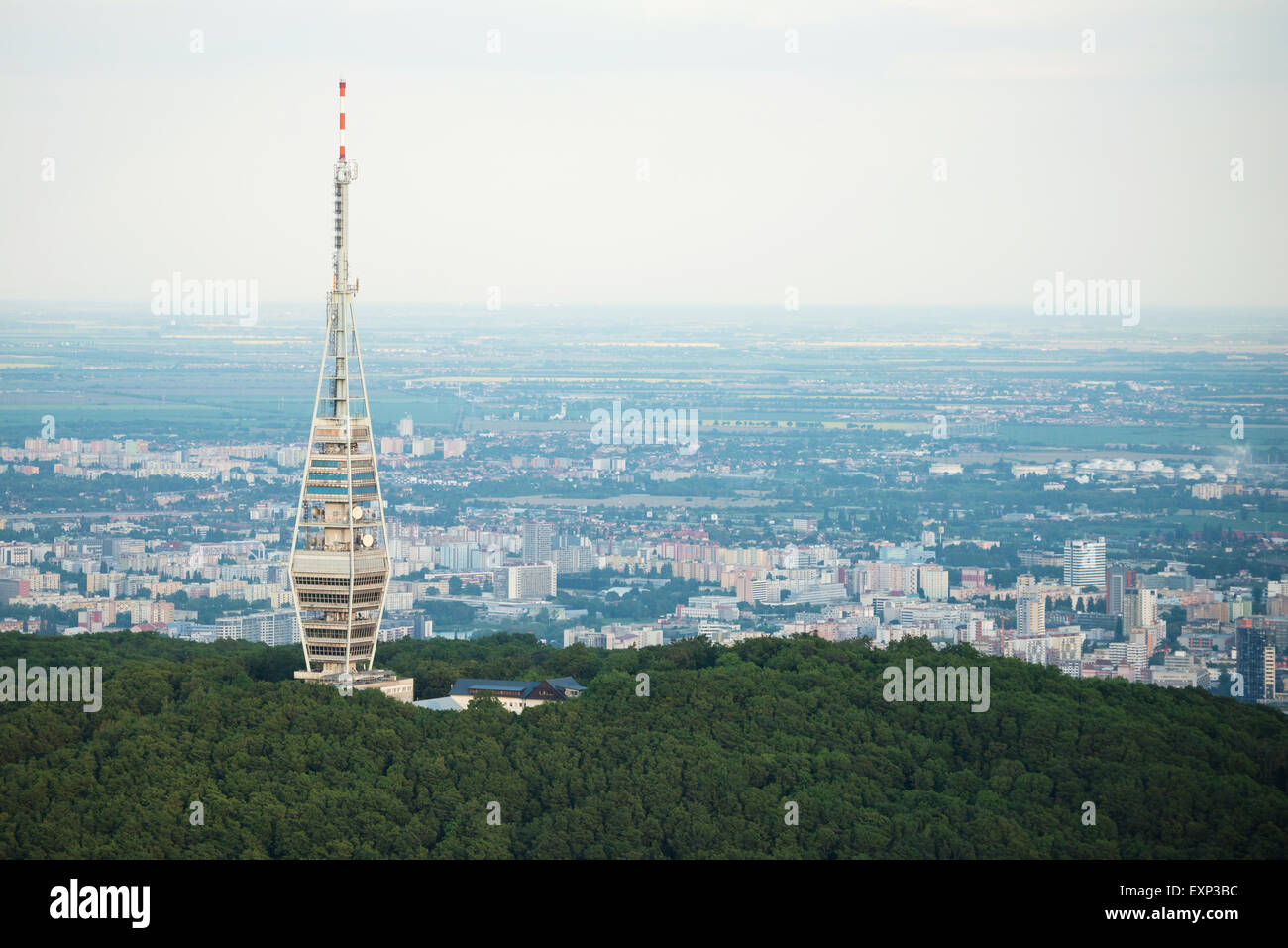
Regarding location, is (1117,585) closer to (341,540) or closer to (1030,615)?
(1030,615)

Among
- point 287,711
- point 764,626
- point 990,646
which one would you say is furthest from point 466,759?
point 764,626

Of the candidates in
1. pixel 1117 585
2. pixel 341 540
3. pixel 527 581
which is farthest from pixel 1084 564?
pixel 341 540

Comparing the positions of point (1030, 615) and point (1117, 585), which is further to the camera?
point (1117, 585)

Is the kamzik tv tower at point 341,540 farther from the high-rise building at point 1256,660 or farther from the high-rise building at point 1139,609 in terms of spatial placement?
the high-rise building at point 1139,609

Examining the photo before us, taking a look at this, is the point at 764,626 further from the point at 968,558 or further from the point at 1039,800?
the point at 1039,800

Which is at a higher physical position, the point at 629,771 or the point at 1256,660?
the point at 629,771

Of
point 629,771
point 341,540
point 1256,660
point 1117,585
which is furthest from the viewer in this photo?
point 1117,585
